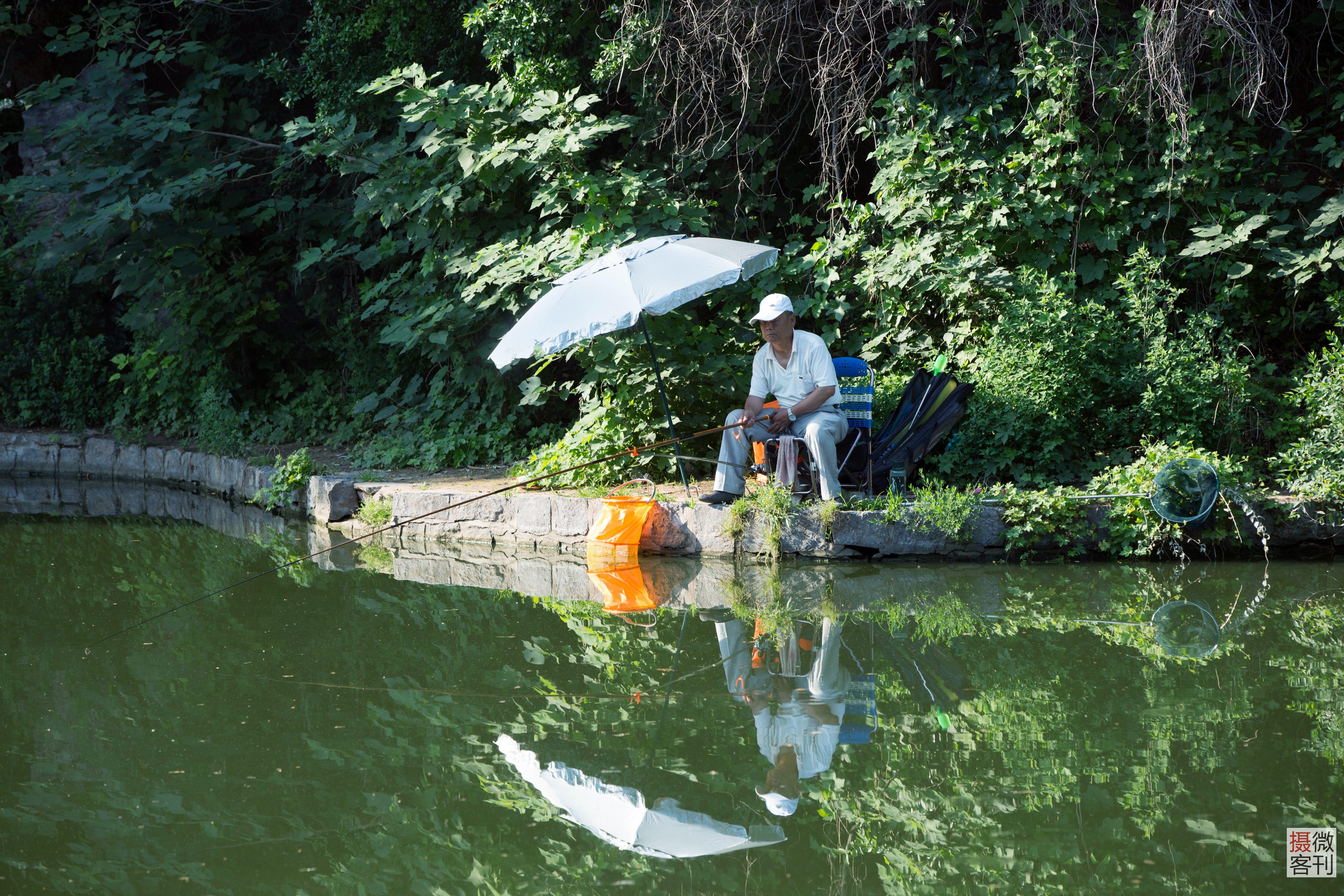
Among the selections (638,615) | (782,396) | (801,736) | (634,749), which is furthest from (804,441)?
(634,749)

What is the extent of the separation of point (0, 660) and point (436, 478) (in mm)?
4004

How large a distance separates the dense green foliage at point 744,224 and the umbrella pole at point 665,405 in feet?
0.40

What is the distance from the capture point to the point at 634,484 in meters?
7.56

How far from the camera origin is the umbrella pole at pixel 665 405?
7066mm

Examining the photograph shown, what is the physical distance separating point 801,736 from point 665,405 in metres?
3.68

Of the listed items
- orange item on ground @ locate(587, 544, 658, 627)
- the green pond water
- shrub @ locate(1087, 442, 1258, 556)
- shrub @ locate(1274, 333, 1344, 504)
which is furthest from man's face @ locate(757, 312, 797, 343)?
shrub @ locate(1274, 333, 1344, 504)

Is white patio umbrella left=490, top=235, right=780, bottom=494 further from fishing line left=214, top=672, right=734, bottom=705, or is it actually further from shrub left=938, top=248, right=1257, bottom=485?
fishing line left=214, top=672, right=734, bottom=705

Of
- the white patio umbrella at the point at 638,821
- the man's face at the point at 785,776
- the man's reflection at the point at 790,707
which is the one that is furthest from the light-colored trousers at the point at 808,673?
the white patio umbrella at the point at 638,821

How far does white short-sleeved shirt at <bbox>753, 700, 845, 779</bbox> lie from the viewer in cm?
352

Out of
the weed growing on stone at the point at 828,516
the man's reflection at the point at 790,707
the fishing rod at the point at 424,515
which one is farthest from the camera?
the weed growing on stone at the point at 828,516

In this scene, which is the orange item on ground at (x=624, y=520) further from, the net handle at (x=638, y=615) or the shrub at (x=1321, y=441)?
the shrub at (x=1321, y=441)

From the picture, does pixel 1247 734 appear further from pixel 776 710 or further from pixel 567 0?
pixel 567 0

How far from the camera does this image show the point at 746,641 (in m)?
4.90

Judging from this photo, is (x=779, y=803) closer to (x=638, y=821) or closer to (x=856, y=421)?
(x=638, y=821)
